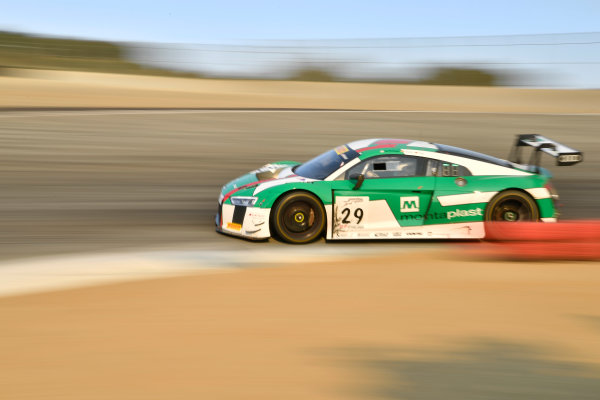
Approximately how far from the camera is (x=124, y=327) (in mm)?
5426

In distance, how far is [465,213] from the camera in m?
8.54

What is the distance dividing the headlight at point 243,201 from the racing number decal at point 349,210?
3.20 feet

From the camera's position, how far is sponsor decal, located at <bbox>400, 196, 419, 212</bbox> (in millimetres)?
8422

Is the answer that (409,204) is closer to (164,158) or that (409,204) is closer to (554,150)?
(554,150)

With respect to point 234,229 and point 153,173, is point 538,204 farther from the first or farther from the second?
point 153,173

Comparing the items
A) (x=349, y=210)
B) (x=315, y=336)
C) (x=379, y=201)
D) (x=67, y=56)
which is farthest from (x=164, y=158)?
(x=67, y=56)

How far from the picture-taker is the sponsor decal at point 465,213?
27.9ft

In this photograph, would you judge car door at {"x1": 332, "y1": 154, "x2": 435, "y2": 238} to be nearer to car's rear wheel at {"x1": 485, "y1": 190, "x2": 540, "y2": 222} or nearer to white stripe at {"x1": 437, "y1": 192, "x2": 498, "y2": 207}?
white stripe at {"x1": 437, "y1": 192, "x2": 498, "y2": 207}

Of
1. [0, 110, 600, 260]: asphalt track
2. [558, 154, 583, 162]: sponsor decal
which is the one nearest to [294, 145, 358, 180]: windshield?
[0, 110, 600, 260]: asphalt track

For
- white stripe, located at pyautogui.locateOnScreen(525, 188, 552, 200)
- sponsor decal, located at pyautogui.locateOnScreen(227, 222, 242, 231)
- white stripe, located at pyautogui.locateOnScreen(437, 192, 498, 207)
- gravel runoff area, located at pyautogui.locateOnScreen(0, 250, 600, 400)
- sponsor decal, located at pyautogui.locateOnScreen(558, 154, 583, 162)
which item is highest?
sponsor decal, located at pyautogui.locateOnScreen(558, 154, 583, 162)

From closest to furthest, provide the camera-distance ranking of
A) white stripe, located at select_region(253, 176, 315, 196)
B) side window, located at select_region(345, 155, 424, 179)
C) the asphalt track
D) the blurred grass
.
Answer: white stripe, located at select_region(253, 176, 315, 196), side window, located at select_region(345, 155, 424, 179), the asphalt track, the blurred grass

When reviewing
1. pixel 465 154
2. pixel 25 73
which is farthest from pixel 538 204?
pixel 25 73

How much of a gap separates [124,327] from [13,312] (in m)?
1.04

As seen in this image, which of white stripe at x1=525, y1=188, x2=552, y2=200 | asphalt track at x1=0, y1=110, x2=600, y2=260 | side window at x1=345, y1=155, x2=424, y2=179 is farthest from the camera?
asphalt track at x1=0, y1=110, x2=600, y2=260
